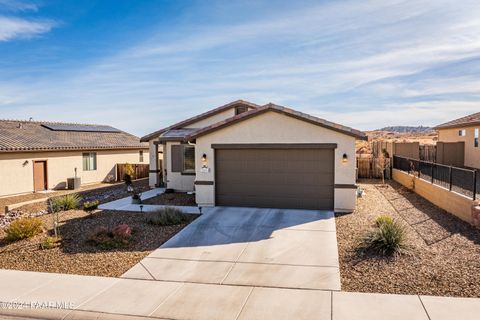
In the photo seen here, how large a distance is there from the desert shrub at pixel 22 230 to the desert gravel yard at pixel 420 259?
894 centimetres

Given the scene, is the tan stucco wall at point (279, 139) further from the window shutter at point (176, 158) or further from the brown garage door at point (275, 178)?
the window shutter at point (176, 158)

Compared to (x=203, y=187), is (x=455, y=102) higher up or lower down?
higher up

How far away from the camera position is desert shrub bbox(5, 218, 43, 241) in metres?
10.7

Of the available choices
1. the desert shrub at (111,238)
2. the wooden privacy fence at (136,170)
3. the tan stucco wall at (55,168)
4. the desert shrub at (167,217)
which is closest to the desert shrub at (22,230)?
the desert shrub at (111,238)

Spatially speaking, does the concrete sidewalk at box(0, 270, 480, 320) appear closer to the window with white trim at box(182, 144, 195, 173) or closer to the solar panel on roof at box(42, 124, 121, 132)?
the window with white trim at box(182, 144, 195, 173)

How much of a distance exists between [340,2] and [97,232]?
11.1m

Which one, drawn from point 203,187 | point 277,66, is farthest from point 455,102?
point 203,187

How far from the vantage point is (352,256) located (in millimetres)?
8906

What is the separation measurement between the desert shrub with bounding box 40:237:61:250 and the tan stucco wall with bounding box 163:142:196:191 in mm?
9199

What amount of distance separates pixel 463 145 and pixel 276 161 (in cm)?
1619

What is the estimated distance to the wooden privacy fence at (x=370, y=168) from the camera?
76.9 ft

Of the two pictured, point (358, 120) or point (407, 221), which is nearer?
point (407, 221)

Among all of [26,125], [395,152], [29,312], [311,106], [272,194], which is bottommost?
[29,312]

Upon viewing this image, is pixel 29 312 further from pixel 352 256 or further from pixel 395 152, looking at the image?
pixel 395 152
